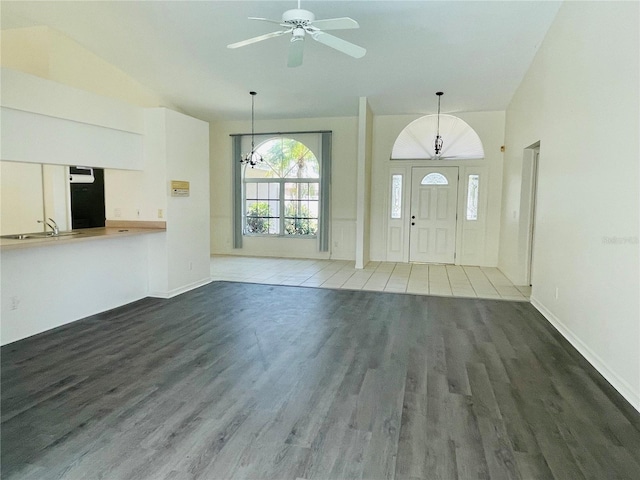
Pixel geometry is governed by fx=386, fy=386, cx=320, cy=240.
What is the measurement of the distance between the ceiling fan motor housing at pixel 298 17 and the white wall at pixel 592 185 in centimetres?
244

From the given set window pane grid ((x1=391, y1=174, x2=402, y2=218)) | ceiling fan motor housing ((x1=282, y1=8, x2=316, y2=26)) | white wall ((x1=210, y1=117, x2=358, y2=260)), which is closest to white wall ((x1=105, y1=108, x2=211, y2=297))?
ceiling fan motor housing ((x1=282, y1=8, x2=316, y2=26))

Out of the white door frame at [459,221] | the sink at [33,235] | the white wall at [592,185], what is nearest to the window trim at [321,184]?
the white door frame at [459,221]

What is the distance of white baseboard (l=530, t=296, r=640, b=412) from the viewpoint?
2.62 meters

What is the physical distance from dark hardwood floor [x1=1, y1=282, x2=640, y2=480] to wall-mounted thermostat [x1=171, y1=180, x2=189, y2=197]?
1781 millimetres

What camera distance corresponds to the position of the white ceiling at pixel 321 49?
4719mm

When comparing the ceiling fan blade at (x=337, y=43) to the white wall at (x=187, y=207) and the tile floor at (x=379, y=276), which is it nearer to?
the white wall at (x=187, y=207)

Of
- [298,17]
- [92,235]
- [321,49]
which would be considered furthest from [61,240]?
[321,49]

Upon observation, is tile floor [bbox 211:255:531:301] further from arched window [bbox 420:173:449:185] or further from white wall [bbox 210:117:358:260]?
arched window [bbox 420:173:449:185]

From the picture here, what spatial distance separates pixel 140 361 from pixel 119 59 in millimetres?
5354

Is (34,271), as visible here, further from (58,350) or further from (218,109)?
(218,109)

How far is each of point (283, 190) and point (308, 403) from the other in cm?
689

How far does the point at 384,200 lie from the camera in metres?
8.47

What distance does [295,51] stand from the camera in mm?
3883

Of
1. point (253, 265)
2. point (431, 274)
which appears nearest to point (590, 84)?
point (431, 274)
